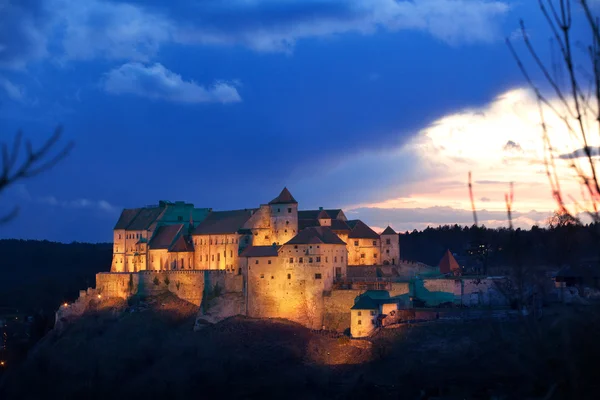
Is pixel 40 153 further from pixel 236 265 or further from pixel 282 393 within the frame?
pixel 236 265

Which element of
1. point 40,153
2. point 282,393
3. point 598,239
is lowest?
point 282,393

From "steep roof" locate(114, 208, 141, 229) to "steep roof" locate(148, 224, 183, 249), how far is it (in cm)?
623

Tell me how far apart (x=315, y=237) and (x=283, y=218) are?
8639 millimetres

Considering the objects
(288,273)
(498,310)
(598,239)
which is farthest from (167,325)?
(598,239)

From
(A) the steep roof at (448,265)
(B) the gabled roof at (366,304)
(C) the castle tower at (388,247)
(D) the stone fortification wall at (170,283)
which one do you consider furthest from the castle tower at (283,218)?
(A) the steep roof at (448,265)

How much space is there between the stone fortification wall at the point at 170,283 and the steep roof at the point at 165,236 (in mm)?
6744

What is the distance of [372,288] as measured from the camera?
7069cm

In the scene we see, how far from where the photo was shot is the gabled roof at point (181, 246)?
8694cm

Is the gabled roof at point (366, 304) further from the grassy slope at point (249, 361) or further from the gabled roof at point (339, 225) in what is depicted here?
the gabled roof at point (339, 225)

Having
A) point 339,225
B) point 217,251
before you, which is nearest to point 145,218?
point 217,251

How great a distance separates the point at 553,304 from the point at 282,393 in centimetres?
2357

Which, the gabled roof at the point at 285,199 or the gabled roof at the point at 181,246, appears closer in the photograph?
the gabled roof at the point at 285,199

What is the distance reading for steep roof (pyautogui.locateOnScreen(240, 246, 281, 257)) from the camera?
7400cm

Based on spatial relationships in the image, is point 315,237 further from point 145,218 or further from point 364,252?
point 145,218
